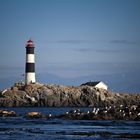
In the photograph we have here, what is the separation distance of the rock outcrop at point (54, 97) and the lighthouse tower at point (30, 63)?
6.25 ft

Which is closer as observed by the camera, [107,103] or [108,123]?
[108,123]

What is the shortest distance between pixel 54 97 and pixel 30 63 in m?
9.37

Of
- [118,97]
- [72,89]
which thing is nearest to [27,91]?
[72,89]

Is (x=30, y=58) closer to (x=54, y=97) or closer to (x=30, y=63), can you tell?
(x=30, y=63)

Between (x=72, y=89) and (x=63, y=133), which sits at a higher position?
(x=72, y=89)

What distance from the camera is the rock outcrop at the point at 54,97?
107m

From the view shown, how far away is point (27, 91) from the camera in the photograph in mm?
106312

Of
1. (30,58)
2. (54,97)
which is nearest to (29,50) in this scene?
(30,58)

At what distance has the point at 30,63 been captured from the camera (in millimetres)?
102312

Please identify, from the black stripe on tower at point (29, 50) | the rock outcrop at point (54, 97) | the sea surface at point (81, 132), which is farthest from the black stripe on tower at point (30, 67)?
the sea surface at point (81, 132)

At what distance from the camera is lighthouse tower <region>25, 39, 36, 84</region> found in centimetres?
10231

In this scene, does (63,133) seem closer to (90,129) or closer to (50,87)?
(90,129)

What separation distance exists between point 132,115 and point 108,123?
4.94m

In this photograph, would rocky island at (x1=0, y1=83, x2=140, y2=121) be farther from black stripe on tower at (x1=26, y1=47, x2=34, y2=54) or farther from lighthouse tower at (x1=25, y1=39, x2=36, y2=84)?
black stripe on tower at (x1=26, y1=47, x2=34, y2=54)
